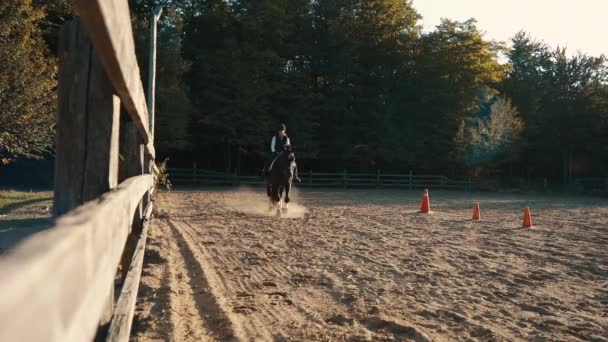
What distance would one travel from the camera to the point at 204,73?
37.6m

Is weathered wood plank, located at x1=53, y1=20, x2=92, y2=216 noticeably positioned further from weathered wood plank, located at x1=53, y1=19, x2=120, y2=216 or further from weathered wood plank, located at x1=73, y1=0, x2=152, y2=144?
weathered wood plank, located at x1=73, y1=0, x2=152, y2=144

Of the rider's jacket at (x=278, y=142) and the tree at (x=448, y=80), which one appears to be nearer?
the rider's jacket at (x=278, y=142)

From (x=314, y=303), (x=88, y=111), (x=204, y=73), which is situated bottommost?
(x=314, y=303)

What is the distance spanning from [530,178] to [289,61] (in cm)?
2119

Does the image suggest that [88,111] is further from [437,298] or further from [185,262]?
[185,262]

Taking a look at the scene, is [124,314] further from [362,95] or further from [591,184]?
[362,95]

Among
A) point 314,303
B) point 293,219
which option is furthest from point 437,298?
point 293,219

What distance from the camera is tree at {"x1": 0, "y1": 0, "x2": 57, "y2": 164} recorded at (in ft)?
54.7

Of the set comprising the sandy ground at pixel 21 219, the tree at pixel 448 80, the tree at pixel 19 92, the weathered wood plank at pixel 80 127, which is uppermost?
the tree at pixel 448 80

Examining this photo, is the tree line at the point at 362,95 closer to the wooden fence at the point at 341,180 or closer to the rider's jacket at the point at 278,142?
the wooden fence at the point at 341,180

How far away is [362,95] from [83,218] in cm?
4263

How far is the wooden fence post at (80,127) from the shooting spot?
2469mm

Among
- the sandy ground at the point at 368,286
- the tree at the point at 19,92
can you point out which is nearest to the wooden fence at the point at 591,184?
the sandy ground at the point at 368,286

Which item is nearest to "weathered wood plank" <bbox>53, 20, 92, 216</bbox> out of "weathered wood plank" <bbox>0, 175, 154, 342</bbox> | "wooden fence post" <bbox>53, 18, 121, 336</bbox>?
"wooden fence post" <bbox>53, 18, 121, 336</bbox>
